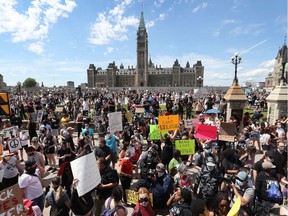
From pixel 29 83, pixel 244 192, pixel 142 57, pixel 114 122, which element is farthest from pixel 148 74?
pixel 244 192

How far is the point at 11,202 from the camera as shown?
10.5 feet

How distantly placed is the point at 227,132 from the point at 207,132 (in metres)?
1.40

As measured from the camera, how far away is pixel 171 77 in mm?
149500

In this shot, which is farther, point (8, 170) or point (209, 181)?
point (8, 170)

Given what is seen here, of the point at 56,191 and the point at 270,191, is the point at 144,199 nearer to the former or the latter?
the point at 56,191

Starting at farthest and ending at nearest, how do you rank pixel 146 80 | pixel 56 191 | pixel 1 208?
pixel 146 80, pixel 56 191, pixel 1 208

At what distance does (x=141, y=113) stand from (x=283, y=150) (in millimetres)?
10878

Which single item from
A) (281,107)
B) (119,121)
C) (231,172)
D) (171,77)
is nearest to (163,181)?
(231,172)

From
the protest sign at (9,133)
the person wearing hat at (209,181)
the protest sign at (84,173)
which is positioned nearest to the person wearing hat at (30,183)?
the protest sign at (84,173)

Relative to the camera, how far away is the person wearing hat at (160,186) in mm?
4941

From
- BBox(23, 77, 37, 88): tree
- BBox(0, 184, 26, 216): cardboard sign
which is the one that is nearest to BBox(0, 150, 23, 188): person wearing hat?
BBox(0, 184, 26, 216): cardboard sign

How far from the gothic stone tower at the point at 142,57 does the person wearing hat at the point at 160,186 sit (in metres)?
132

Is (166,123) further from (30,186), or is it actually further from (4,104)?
(4,104)

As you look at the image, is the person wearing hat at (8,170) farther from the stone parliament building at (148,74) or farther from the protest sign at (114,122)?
the stone parliament building at (148,74)
